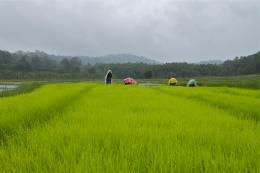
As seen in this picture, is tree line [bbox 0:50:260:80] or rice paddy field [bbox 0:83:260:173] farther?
tree line [bbox 0:50:260:80]

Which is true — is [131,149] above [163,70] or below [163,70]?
above

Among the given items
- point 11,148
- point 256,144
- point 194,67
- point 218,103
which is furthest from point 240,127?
point 194,67

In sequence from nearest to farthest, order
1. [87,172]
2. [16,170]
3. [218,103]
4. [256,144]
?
[87,172]
[16,170]
[256,144]
[218,103]

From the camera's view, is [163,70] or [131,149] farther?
[163,70]

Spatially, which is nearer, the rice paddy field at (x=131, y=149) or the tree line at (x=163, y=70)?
the rice paddy field at (x=131, y=149)

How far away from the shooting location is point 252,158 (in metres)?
2.34

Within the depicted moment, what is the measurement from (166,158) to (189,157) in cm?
14

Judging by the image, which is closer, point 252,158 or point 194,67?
point 252,158

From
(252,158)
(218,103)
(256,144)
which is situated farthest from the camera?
(218,103)

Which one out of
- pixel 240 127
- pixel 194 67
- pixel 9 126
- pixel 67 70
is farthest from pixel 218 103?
pixel 67 70

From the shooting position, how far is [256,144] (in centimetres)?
275

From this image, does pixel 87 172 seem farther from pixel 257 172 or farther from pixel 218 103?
pixel 218 103

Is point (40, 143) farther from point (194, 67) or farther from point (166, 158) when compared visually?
point (194, 67)

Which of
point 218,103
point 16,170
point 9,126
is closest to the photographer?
point 16,170
